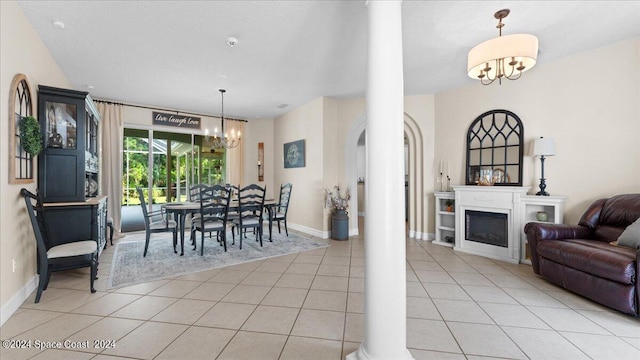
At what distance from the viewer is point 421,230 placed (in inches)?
204

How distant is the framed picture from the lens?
5961 mm

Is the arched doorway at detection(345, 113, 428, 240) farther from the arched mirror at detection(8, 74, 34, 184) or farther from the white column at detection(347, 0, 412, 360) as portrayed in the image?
the arched mirror at detection(8, 74, 34, 184)

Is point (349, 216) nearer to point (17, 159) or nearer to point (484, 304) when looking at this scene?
point (484, 304)

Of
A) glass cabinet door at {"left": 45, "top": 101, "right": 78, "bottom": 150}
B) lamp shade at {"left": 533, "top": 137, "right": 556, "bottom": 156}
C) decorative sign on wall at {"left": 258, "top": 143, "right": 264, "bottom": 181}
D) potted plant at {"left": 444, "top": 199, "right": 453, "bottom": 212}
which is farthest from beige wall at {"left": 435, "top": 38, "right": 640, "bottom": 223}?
glass cabinet door at {"left": 45, "top": 101, "right": 78, "bottom": 150}

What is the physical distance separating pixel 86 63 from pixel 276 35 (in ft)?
9.22

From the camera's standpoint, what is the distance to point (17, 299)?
7.88 feet

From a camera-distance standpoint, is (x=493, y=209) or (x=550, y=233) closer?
(x=550, y=233)

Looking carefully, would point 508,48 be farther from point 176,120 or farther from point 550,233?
point 176,120

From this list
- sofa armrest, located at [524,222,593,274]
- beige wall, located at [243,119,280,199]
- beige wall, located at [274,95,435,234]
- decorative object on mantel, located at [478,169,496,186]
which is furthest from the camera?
beige wall, located at [243,119,280,199]

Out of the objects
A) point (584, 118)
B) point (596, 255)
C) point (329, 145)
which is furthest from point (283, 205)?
point (584, 118)

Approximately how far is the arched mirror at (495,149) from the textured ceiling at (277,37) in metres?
0.79

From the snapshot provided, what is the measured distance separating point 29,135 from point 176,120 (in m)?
3.82

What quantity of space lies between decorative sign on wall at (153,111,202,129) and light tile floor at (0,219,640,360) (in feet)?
12.3

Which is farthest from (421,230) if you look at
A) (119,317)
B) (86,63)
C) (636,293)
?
(86,63)
